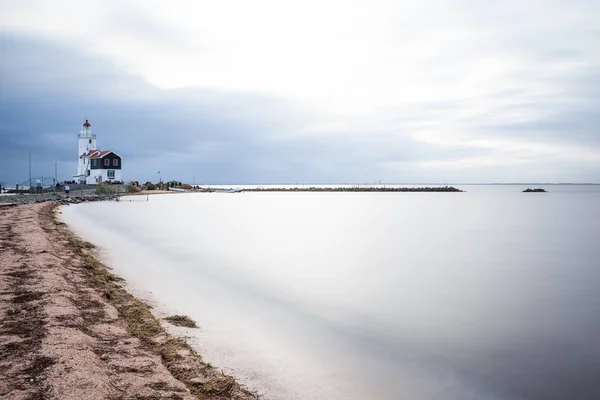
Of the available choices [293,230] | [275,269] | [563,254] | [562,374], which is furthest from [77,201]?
[562,374]

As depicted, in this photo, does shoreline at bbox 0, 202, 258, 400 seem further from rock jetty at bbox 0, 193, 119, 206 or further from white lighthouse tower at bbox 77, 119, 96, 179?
white lighthouse tower at bbox 77, 119, 96, 179

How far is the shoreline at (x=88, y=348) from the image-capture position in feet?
17.1

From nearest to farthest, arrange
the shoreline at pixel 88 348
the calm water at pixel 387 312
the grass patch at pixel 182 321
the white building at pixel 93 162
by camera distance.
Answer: the shoreline at pixel 88 348
the calm water at pixel 387 312
the grass patch at pixel 182 321
the white building at pixel 93 162

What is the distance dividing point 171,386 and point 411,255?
18719mm

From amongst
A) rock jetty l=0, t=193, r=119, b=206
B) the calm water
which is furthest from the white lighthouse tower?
the calm water

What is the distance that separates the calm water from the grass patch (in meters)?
0.30

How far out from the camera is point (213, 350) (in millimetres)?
7789

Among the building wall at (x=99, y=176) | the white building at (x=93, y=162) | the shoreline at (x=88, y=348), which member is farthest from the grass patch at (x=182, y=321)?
the building wall at (x=99, y=176)

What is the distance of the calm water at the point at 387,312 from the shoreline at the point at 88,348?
2.52 feet

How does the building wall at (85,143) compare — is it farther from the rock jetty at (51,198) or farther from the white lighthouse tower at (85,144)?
the rock jetty at (51,198)

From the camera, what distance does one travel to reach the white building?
87625 millimetres

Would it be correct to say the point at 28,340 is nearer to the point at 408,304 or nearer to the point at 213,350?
the point at 213,350

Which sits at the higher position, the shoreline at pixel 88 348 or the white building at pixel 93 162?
the white building at pixel 93 162

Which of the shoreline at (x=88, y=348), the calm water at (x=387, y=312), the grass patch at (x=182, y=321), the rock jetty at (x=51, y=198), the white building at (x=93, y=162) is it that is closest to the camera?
the shoreline at (x=88, y=348)
